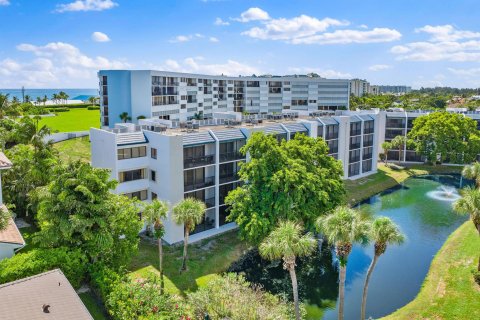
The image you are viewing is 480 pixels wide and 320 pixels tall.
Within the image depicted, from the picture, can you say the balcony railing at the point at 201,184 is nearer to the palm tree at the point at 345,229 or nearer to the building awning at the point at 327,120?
the palm tree at the point at 345,229

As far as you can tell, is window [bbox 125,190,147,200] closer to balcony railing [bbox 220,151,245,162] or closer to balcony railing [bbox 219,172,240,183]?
balcony railing [bbox 219,172,240,183]

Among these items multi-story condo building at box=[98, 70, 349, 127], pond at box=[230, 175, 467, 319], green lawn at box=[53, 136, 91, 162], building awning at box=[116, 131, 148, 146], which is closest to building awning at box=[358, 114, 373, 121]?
multi-story condo building at box=[98, 70, 349, 127]

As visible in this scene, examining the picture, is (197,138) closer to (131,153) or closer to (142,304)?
(131,153)

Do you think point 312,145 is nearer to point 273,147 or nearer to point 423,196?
point 273,147

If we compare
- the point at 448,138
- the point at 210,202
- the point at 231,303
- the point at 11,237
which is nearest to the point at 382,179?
the point at 448,138

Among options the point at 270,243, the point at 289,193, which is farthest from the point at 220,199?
the point at 270,243

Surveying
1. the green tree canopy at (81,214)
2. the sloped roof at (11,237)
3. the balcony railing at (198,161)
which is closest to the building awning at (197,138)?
the balcony railing at (198,161)
